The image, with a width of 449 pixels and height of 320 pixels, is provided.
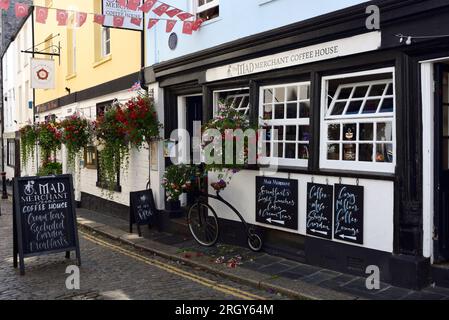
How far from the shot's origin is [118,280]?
633cm

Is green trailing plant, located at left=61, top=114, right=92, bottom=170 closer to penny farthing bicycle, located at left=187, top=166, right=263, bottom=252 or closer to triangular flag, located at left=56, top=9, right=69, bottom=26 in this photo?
triangular flag, located at left=56, top=9, right=69, bottom=26

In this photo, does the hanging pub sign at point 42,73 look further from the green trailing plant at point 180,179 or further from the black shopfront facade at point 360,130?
the black shopfront facade at point 360,130

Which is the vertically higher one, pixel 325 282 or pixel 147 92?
pixel 147 92

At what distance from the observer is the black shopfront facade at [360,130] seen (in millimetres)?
5223

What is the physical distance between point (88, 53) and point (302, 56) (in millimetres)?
8831

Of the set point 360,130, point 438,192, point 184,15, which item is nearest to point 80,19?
point 184,15

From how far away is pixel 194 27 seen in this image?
8.43m

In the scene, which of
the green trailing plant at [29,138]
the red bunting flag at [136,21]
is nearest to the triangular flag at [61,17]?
the red bunting flag at [136,21]

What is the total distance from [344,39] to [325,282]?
300 cm

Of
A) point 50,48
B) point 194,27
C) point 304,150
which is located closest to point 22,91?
point 50,48

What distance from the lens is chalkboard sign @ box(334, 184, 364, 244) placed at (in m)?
5.76

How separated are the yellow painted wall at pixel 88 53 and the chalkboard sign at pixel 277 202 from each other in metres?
4.94

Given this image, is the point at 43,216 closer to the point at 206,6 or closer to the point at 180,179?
the point at 180,179
